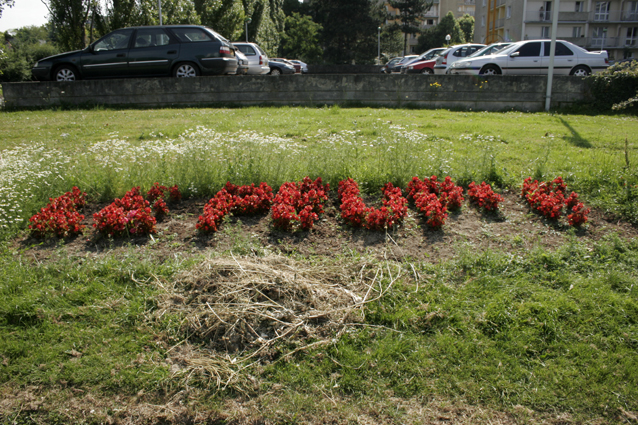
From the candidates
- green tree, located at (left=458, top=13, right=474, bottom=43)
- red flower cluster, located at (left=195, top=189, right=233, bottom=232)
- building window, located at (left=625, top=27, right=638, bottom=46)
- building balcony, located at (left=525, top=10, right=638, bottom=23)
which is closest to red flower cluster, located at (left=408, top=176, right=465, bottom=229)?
red flower cluster, located at (left=195, top=189, right=233, bottom=232)

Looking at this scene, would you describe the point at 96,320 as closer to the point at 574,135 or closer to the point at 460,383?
the point at 460,383

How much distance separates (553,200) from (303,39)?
49.3 meters

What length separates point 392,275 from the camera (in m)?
3.80

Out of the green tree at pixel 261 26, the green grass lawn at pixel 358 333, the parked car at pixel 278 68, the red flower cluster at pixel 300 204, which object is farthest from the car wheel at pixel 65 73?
the green tree at pixel 261 26

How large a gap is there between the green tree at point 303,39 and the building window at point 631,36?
36115 mm

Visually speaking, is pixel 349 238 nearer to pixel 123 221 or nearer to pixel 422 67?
pixel 123 221

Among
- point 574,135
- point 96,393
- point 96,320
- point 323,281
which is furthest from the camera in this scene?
point 574,135

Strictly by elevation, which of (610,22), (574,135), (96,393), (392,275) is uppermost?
(610,22)

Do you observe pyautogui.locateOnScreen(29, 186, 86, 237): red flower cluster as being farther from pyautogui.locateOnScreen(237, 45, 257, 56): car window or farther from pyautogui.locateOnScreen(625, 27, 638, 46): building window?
pyautogui.locateOnScreen(625, 27, 638, 46): building window

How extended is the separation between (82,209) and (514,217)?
16.7 ft

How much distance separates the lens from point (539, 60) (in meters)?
16.1

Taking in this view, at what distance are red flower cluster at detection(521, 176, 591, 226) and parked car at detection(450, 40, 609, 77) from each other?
40.2 ft

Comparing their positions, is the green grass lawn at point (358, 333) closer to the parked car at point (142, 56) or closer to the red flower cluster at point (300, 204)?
the red flower cluster at point (300, 204)

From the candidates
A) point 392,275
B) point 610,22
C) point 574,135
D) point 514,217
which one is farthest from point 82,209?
point 610,22
